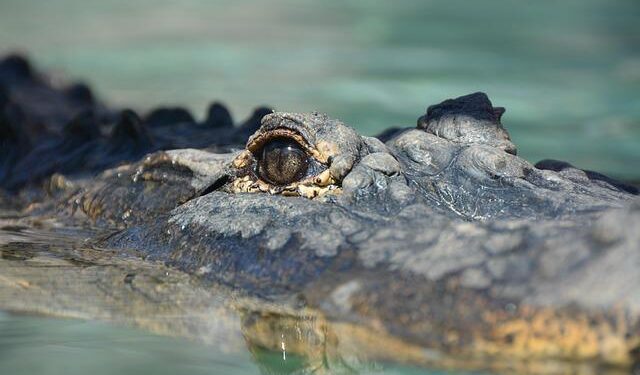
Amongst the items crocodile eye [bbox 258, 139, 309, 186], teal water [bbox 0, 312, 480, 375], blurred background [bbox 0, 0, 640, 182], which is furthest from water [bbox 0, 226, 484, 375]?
blurred background [bbox 0, 0, 640, 182]

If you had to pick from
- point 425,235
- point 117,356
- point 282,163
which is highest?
point 282,163

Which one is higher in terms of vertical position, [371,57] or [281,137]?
[371,57]

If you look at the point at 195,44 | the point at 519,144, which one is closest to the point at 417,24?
the point at 195,44

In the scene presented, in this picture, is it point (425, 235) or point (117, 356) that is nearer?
point (117, 356)

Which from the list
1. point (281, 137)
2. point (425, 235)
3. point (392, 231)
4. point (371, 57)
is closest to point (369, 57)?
point (371, 57)

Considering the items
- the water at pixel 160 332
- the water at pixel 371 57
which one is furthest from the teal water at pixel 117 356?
the water at pixel 371 57

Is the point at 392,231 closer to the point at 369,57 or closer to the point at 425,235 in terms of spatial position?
the point at 425,235
